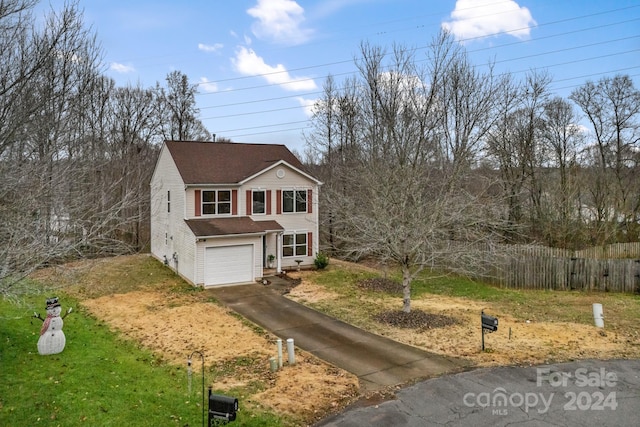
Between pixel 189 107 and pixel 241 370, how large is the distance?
97.0 ft

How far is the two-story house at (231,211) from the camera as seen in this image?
18922mm

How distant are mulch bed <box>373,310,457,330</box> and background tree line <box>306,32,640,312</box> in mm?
774

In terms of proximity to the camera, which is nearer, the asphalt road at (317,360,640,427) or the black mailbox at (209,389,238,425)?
the black mailbox at (209,389,238,425)

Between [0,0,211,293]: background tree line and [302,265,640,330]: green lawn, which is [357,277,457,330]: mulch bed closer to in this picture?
[302,265,640,330]: green lawn

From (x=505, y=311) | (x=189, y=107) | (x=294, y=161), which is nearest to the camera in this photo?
(x=505, y=311)

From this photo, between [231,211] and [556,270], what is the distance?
50.6 ft

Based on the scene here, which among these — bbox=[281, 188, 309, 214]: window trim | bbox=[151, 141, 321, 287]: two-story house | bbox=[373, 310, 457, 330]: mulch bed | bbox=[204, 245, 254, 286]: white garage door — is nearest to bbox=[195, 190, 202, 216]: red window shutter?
bbox=[151, 141, 321, 287]: two-story house

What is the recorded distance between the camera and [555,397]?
26.3 ft

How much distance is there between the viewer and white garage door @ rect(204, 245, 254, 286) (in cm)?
1856

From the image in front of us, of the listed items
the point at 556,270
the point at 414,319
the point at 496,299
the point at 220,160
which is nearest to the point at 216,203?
the point at 220,160

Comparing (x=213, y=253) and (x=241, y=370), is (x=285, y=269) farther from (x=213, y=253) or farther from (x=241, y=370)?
(x=241, y=370)

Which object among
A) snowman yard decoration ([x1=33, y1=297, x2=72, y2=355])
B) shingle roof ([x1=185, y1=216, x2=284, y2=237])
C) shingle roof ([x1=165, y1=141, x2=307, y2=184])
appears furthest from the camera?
shingle roof ([x1=165, y1=141, x2=307, y2=184])

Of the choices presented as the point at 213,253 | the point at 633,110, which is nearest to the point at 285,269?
the point at 213,253

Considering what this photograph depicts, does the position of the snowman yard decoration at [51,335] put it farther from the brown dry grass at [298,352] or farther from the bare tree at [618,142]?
the bare tree at [618,142]
